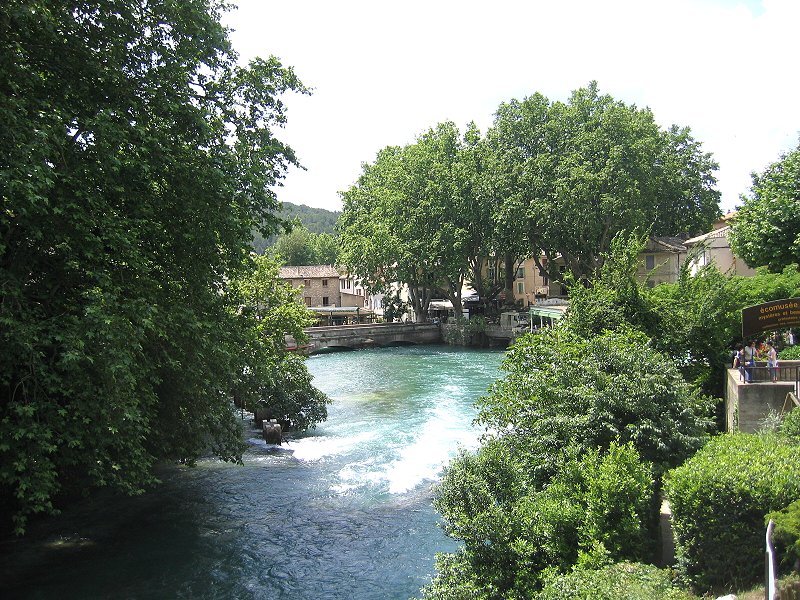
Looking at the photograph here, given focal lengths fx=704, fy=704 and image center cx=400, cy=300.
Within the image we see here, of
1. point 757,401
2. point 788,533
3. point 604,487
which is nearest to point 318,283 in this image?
point 757,401

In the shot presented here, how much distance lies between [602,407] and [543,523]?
136 inches

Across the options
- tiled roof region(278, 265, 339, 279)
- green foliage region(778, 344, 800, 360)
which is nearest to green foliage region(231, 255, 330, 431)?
green foliage region(778, 344, 800, 360)

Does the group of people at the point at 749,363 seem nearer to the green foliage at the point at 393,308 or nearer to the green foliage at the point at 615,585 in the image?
the green foliage at the point at 615,585

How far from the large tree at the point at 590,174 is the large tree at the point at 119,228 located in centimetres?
3824

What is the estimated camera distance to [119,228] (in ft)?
43.1

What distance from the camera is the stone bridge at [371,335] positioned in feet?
200

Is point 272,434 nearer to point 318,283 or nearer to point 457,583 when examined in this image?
point 457,583

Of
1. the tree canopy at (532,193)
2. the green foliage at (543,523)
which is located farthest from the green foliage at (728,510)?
the tree canopy at (532,193)

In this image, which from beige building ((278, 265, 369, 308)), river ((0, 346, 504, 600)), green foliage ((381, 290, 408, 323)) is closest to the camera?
river ((0, 346, 504, 600))

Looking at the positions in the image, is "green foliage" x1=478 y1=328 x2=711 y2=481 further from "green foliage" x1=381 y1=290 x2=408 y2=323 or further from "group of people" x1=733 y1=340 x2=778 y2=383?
"green foliage" x1=381 y1=290 x2=408 y2=323

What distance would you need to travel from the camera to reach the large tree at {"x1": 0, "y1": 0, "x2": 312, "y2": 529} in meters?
11.8

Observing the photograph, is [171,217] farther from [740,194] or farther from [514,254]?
[514,254]

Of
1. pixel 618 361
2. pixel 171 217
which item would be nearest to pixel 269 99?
pixel 171 217

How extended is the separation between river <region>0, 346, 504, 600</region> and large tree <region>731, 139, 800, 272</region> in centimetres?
1500
